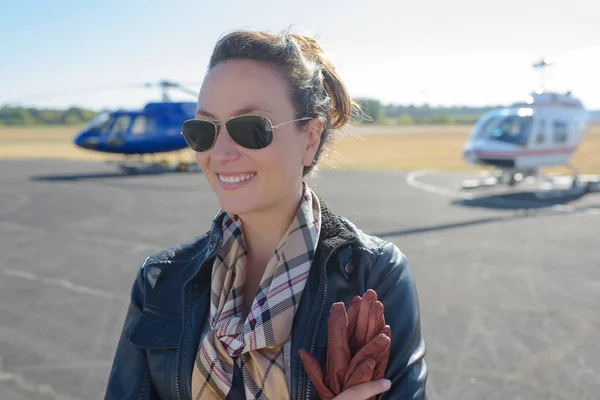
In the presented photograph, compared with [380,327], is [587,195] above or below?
below

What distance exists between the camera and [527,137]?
1415cm

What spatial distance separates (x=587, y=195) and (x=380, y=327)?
14619 mm

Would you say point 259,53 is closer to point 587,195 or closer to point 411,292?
point 411,292

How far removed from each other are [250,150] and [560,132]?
14.9 meters

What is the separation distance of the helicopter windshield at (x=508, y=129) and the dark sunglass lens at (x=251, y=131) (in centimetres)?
1359

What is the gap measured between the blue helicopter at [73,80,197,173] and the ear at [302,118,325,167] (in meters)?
19.2

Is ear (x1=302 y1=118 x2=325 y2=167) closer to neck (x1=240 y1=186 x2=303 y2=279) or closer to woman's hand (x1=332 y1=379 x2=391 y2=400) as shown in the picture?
neck (x1=240 y1=186 x2=303 y2=279)

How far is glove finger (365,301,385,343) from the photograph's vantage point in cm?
128

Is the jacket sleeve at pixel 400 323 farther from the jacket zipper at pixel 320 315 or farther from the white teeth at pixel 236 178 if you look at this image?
the white teeth at pixel 236 178

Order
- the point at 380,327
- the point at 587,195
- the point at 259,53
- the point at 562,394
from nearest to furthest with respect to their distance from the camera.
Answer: the point at 380,327 → the point at 259,53 → the point at 562,394 → the point at 587,195

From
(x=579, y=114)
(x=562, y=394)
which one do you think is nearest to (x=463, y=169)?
(x=579, y=114)

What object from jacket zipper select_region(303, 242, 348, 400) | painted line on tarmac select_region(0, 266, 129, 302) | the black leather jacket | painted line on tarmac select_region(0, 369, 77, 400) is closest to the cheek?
the black leather jacket

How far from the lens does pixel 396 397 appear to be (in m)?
1.44

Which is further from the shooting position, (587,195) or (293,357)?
(587,195)
